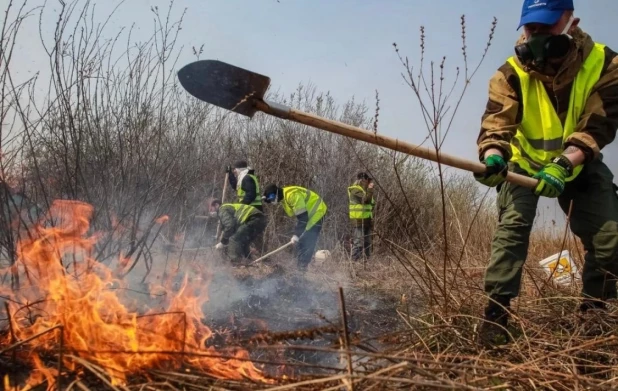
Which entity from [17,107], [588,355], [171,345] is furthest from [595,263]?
[17,107]

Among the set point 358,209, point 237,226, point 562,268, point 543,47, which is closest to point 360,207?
point 358,209

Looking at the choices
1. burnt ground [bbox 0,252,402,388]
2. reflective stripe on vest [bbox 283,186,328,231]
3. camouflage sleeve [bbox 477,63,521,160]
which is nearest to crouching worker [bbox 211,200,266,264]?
reflective stripe on vest [bbox 283,186,328,231]

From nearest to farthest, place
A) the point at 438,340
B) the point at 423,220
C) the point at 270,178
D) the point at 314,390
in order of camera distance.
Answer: the point at 314,390 → the point at 438,340 → the point at 270,178 → the point at 423,220

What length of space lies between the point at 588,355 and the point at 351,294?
3.28 meters

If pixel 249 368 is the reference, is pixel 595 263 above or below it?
above

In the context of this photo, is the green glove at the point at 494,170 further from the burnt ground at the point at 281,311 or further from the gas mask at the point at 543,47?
the burnt ground at the point at 281,311

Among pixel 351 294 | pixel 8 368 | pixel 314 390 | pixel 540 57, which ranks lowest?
pixel 351 294

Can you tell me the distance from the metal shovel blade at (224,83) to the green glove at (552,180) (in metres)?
1.57

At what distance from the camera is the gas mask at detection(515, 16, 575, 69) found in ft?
8.81

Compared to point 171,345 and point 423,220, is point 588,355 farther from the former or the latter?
point 423,220

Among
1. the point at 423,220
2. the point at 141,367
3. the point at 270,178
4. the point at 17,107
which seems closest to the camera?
the point at 141,367

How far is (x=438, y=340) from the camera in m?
2.59

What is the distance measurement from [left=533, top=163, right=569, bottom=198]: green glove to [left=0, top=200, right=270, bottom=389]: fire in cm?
170

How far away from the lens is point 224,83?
2.90 metres
